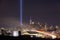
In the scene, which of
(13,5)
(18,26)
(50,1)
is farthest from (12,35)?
(50,1)

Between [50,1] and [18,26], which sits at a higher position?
[50,1]

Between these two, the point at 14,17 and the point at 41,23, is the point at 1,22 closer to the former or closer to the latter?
the point at 14,17

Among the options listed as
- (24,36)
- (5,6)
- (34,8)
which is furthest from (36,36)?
(5,6)

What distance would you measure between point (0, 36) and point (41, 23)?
97 centimetres

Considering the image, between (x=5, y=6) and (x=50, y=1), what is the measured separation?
1.05m

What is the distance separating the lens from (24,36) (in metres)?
5.04

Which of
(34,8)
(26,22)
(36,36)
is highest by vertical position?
(34,8)

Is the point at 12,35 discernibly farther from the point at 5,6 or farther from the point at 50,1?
the point at 50,1

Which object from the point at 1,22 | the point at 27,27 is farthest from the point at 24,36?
the point at 1,22

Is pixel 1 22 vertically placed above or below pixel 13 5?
below

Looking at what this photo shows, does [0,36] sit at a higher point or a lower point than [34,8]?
lower

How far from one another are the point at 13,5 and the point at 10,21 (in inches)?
14.9

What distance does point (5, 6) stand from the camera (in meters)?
5.26

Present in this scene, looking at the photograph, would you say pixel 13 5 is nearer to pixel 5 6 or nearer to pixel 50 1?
pixel 5 6
